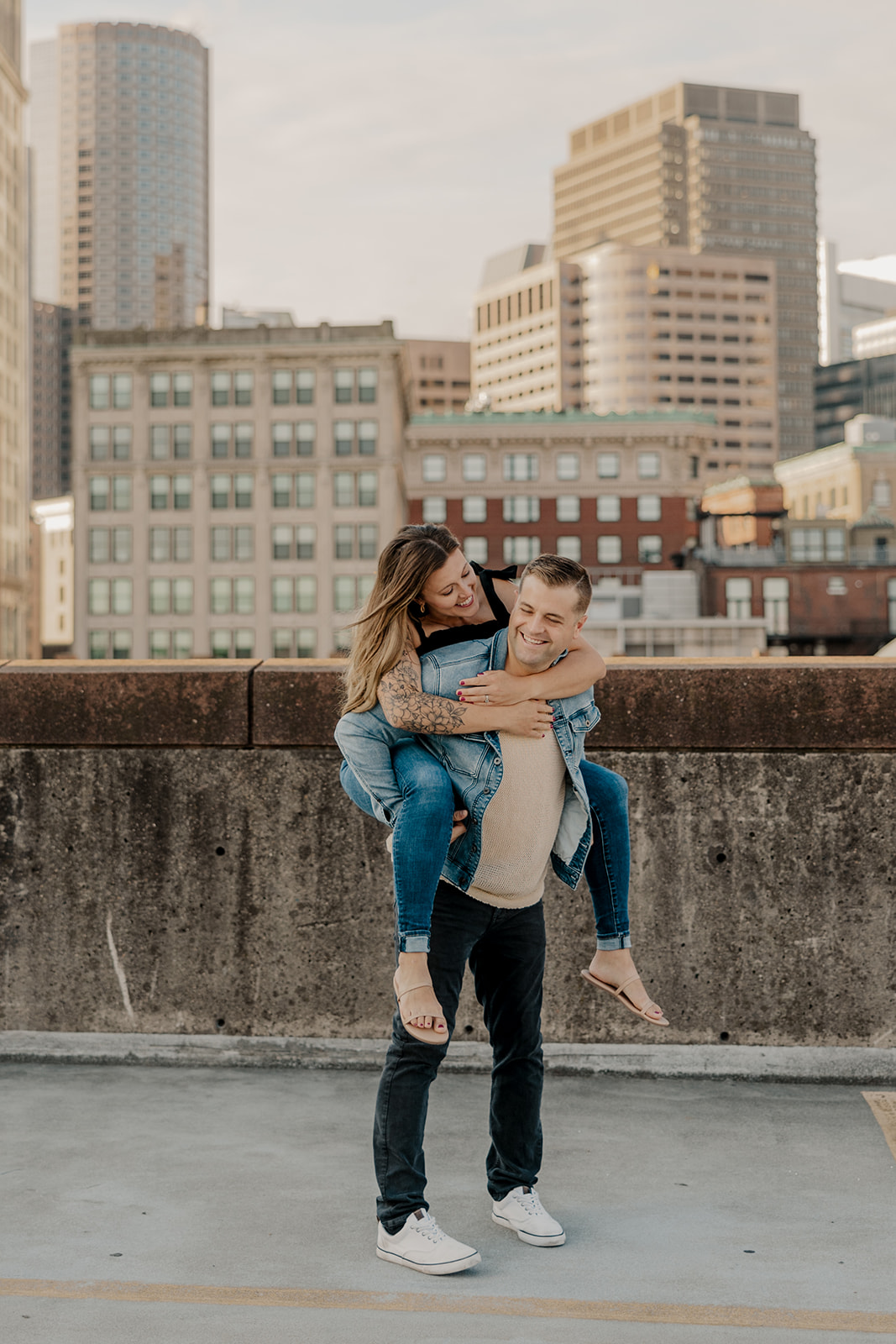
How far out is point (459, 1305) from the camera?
3107 mm

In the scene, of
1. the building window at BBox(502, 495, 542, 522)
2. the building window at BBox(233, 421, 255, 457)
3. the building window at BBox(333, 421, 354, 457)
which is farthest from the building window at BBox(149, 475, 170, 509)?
the building window at BBox(502, 495, 542, 522)

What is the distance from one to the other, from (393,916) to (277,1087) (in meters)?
0.79

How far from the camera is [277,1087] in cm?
486

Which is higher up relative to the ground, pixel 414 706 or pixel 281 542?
pixel 281 542

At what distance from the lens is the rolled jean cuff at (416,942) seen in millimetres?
3242

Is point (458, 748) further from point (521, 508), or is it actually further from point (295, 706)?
point (521, 508)

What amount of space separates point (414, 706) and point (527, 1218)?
139 cm

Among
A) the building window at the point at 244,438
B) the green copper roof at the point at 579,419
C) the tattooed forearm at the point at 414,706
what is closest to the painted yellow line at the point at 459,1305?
the tattooed forearm at the point at 414,706

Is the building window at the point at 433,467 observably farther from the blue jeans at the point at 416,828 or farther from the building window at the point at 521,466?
the blue jeans at the point at 416,828

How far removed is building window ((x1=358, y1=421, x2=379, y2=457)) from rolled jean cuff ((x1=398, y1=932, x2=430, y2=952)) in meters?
82.8

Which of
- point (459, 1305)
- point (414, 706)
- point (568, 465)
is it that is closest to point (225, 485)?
point (568, 465)

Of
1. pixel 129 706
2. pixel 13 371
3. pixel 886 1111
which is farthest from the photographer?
pixel 13 371

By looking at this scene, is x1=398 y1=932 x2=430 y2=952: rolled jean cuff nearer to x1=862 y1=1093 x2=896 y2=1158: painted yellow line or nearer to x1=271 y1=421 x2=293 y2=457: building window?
x1=862 y1=1093 x2=896 y2=1158: painted yellow line

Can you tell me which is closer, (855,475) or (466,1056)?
(466,1056)
